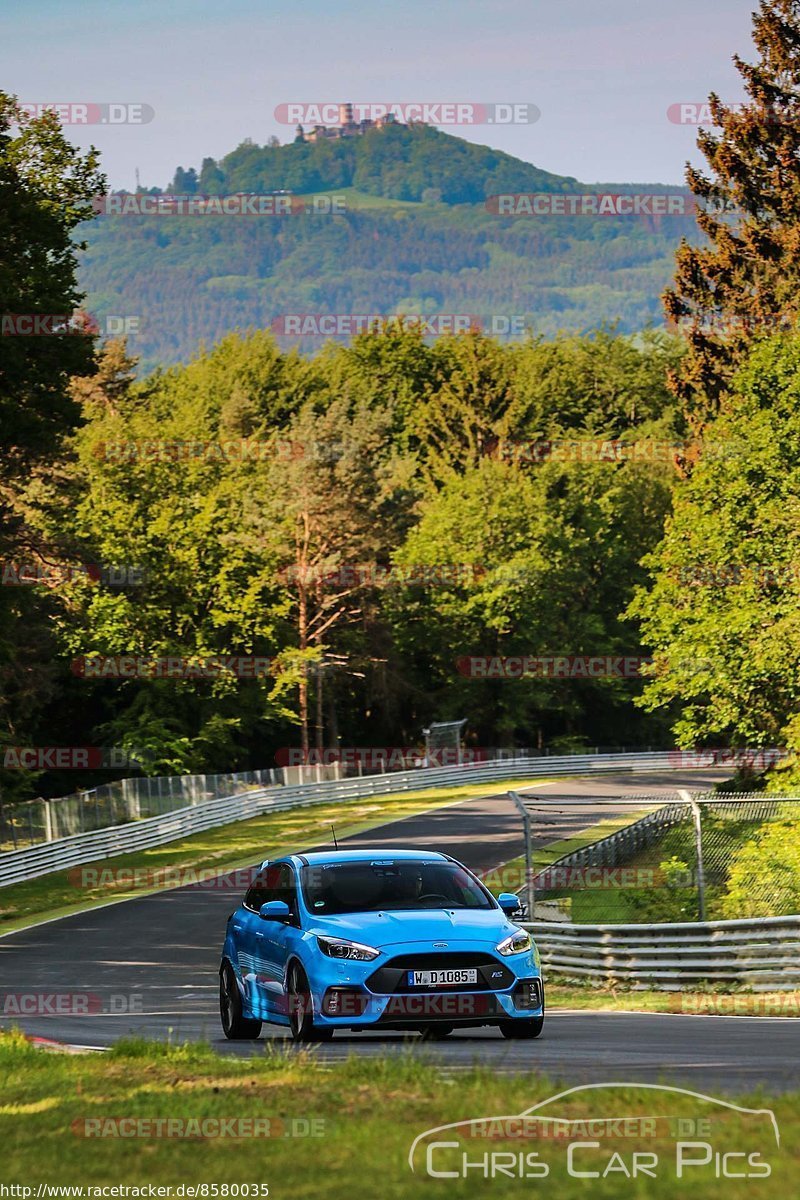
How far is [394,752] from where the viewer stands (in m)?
87.2

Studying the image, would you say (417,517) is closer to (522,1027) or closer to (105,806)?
(105,806)

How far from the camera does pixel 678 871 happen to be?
1078 inches

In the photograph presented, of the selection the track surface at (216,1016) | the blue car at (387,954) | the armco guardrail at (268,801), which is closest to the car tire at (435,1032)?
the blue car at (387,954)

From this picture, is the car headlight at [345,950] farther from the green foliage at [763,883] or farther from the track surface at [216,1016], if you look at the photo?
the green foliage at [763,883]

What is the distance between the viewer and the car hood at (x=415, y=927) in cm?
1270

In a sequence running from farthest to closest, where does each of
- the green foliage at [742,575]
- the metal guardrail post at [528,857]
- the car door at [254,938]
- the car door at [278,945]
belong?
1. the green foliage at [742,575]
2. the metal guardrail post at [528,857]
3. the car door at [254,938]
4. the car door at [278,945]

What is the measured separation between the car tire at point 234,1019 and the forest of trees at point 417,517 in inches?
999

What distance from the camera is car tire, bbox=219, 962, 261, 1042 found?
14.3 meters

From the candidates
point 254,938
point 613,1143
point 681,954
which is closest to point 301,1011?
point 254,938

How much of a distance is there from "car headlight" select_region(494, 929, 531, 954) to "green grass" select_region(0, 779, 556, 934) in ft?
77.4

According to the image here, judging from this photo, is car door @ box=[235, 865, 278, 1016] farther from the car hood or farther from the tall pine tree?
the tall pine tree

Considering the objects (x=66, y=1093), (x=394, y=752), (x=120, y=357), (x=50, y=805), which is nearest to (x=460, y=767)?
(x=394, y=752)

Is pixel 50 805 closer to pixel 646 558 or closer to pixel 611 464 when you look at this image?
pixel 646 558

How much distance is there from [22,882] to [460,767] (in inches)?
1274
